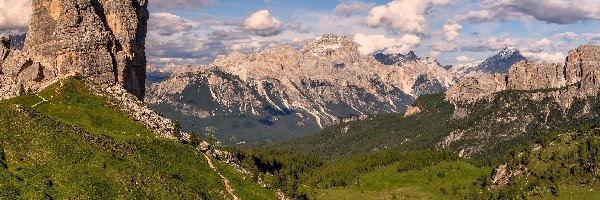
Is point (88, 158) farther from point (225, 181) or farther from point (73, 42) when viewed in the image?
point (73, 42)

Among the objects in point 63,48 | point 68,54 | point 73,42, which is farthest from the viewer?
point 68,54

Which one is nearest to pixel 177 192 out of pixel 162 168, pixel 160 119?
pixel 162 168

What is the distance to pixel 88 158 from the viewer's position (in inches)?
4722

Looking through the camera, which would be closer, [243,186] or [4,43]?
[243,186]

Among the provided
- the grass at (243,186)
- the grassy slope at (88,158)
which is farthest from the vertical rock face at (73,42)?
the grass at (243,186)

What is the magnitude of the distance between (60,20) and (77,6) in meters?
6.70

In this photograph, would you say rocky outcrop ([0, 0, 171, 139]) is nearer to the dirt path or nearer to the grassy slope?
the grassy slope

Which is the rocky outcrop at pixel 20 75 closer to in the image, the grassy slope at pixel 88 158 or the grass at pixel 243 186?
the grassy slope at pixel 88 158

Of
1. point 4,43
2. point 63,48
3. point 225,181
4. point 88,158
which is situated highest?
point 4,43

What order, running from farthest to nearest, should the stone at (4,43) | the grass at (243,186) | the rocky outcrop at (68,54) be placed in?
the stone at (4,43) → the rocky outcrop at (68,54) → the grass at (243,186)

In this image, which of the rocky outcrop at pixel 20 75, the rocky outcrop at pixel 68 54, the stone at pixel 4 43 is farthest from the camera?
the stone at pixel 4 43

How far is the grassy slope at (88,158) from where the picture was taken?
105m

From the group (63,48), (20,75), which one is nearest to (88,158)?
(20,75)

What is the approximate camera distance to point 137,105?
6924 inches
